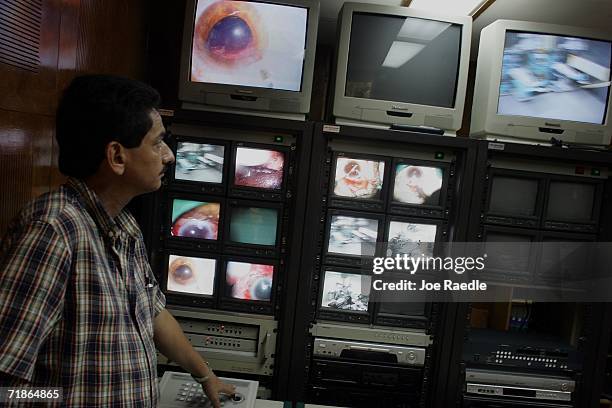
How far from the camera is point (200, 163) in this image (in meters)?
2.21

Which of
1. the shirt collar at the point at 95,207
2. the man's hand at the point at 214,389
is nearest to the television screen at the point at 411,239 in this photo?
the man's hand at the point at 214,389

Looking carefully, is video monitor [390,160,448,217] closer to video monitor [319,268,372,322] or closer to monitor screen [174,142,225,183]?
video monitor [319,268,372,322]

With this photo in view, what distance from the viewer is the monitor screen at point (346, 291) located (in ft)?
7.45

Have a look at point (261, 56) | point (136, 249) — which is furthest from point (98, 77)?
point (261, 56)

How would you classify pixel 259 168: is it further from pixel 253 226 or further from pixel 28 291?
pixel 28 291

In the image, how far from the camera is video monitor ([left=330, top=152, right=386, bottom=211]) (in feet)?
7.27

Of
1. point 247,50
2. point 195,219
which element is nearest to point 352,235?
point 195,219

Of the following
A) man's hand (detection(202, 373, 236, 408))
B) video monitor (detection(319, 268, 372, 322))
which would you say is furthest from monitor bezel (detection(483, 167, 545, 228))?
man's hand (detection(202, 373, 236, 408))

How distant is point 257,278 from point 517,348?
1.32 m

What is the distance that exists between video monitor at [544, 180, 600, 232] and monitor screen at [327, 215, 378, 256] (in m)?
0.86

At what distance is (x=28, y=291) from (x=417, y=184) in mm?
1770

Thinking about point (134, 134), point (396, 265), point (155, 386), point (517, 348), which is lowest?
point (517, 348)

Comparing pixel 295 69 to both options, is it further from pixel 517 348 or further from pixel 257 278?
pixel 517 348

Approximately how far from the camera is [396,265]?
2273mm
